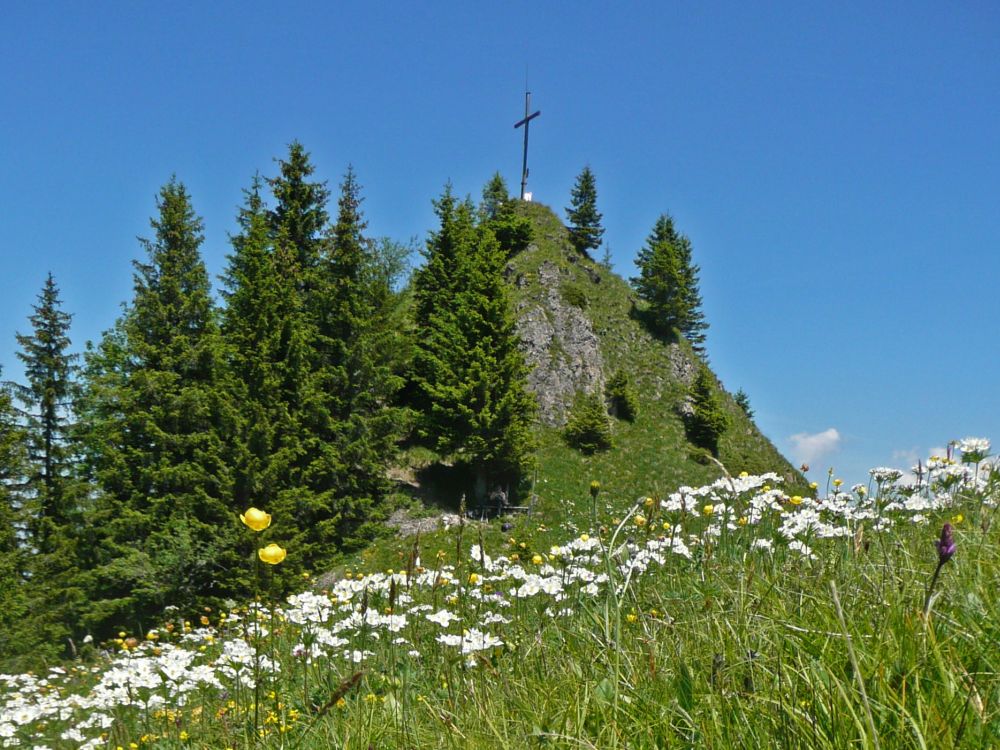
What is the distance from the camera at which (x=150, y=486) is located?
1037 inches

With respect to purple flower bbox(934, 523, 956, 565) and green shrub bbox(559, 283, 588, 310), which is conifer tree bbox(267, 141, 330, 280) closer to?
green shrub bbox(559, 283, 588, 310)

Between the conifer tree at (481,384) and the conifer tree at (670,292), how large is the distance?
1965 cm

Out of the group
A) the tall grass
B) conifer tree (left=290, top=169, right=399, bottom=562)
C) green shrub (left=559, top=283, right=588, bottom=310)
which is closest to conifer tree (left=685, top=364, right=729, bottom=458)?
green shrub (left=559, top=283, right=588, bottom=310)

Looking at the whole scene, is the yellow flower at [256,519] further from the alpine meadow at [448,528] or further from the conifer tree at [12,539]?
the conifer tree at [12,539]

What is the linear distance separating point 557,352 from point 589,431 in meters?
7.15

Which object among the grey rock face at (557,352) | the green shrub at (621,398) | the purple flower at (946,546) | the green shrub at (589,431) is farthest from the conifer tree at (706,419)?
the purple flower at (946,546)

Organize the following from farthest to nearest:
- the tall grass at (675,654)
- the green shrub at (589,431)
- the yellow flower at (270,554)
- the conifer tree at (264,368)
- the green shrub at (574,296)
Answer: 1. the green shrub at (574,296)
2. the green shrub at (589,431)
3. the conifer tree at (264,368)
4. the yellow flower at (270,554)
5. the tall grass at (675,654)

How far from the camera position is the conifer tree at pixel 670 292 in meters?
50.2

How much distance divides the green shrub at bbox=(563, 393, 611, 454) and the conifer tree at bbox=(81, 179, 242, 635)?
18.5 m

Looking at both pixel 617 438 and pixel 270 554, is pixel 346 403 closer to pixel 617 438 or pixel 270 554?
A: pixel 617 438

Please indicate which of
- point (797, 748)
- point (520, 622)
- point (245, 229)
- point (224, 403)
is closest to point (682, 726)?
point (797, 748)

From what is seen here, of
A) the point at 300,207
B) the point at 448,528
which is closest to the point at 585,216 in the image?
the point at 300,207

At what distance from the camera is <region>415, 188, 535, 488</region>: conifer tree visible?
3031 centimetres

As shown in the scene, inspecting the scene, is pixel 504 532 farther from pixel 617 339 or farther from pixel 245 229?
pixel 617 339
